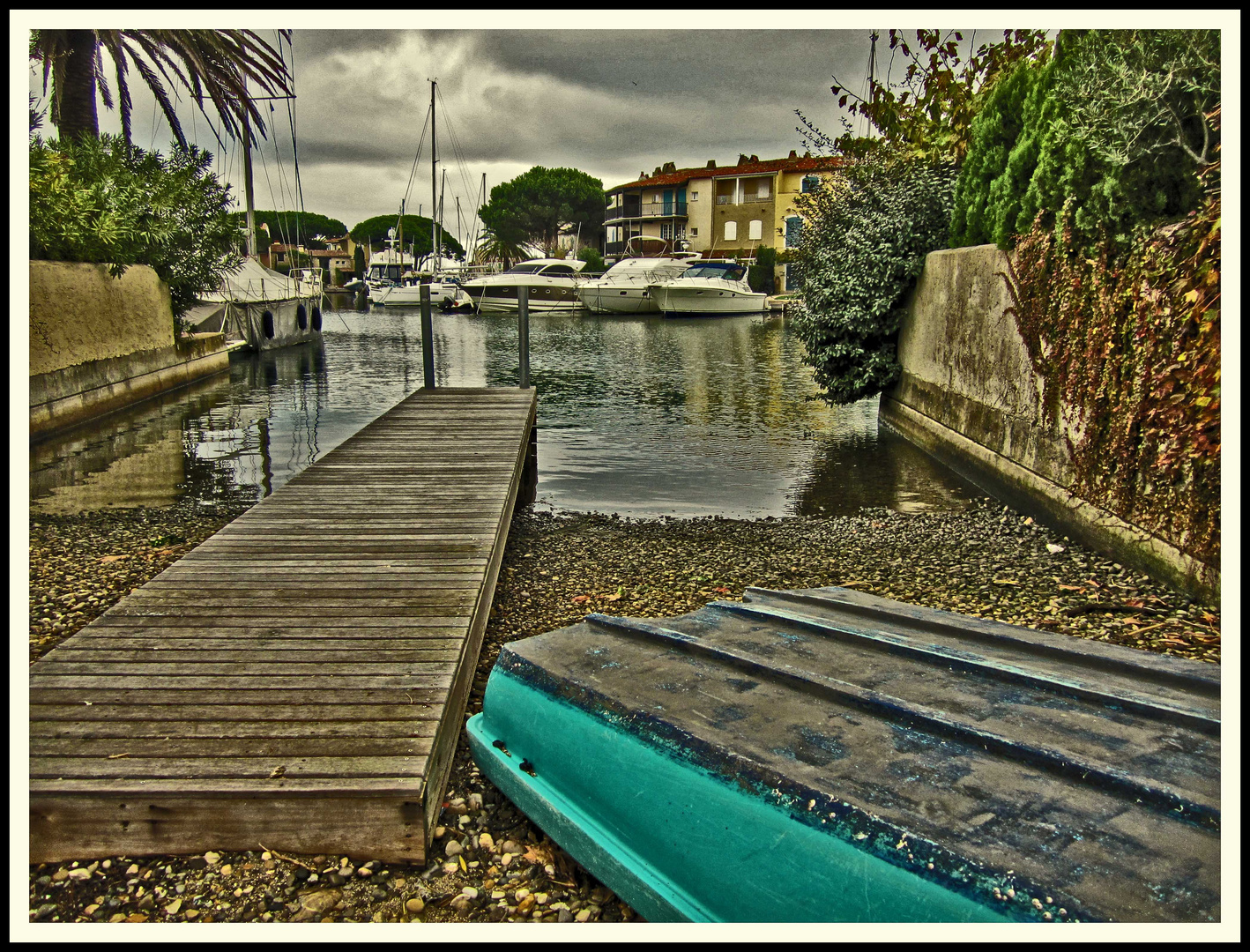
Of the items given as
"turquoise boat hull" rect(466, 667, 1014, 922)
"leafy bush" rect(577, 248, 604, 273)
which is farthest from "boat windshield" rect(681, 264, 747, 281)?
"turquoise boat hull" rect(466, 667, 1014, 922)

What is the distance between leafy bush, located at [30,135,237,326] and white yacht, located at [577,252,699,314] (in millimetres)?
25541

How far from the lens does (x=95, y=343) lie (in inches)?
510

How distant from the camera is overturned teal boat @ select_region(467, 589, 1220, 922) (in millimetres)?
1706

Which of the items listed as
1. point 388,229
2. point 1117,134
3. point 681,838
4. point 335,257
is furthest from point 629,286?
point 335,257

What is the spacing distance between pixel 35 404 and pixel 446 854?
35.3ft

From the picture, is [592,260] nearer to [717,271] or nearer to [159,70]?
[717,271]

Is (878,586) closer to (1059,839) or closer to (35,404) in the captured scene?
(1059,839)

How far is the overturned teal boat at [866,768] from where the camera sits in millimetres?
1706

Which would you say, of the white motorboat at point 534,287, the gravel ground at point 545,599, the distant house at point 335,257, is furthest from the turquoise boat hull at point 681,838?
the distant house at point 335,257

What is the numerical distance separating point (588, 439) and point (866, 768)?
9672mm

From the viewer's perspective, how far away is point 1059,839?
1.74m


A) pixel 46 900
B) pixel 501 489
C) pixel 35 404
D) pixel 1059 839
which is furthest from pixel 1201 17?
pixel 35 404

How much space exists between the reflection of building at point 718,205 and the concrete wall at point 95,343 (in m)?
43.2

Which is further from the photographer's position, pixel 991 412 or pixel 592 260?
pixel 592 260
